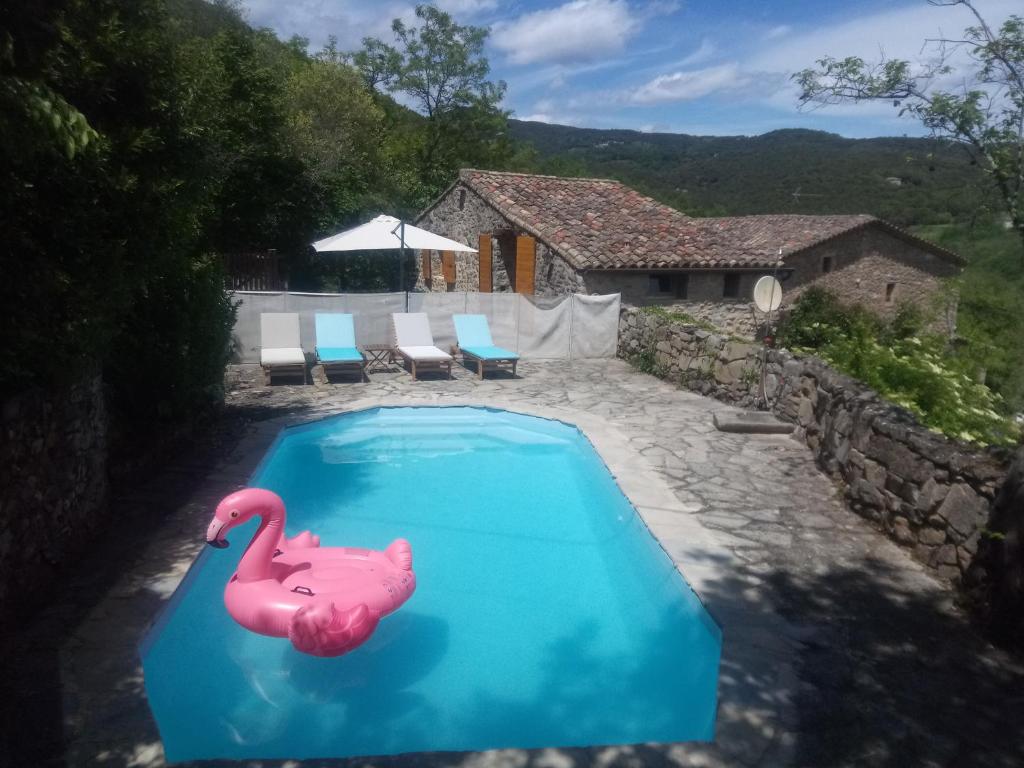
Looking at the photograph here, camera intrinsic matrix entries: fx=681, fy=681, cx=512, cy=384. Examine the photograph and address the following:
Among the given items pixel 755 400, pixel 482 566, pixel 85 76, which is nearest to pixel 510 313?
pixel 755 400

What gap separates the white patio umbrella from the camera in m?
13.6

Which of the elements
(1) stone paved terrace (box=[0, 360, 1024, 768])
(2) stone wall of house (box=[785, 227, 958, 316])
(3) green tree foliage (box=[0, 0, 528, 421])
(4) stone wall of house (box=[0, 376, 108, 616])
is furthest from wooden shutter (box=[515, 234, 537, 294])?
(2) stone wall of house (box=[785, 227, 958, 316])

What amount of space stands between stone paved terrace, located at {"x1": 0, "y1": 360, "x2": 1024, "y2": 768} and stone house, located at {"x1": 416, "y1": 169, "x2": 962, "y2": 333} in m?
8.17

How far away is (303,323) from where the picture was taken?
12641 mm

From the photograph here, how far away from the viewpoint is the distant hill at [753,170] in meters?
37.9

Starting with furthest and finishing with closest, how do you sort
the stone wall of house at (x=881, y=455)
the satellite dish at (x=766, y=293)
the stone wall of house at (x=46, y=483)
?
the satellite dish at (x=766, y=293) < the stone wall of house at (x=881, y=455) < the stone wall of house at (x=46, y=483)

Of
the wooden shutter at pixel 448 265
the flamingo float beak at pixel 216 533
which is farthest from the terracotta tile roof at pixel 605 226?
the flamingo float beak at pixel 216 533

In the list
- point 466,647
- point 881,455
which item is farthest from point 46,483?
point 881,455

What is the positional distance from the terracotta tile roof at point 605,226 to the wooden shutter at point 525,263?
301 millimetres

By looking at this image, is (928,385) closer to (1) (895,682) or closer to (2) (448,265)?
(1) (895,682)

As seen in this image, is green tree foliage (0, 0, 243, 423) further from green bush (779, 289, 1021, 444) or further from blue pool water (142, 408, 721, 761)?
green bush (779, 289, 1021, 444)

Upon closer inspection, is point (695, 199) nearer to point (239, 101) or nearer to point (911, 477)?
point (239, 101)

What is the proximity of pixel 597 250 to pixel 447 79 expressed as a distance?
1143 inches

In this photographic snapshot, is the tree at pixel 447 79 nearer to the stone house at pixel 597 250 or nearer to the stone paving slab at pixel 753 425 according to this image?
the stone house at pixel 597 250
